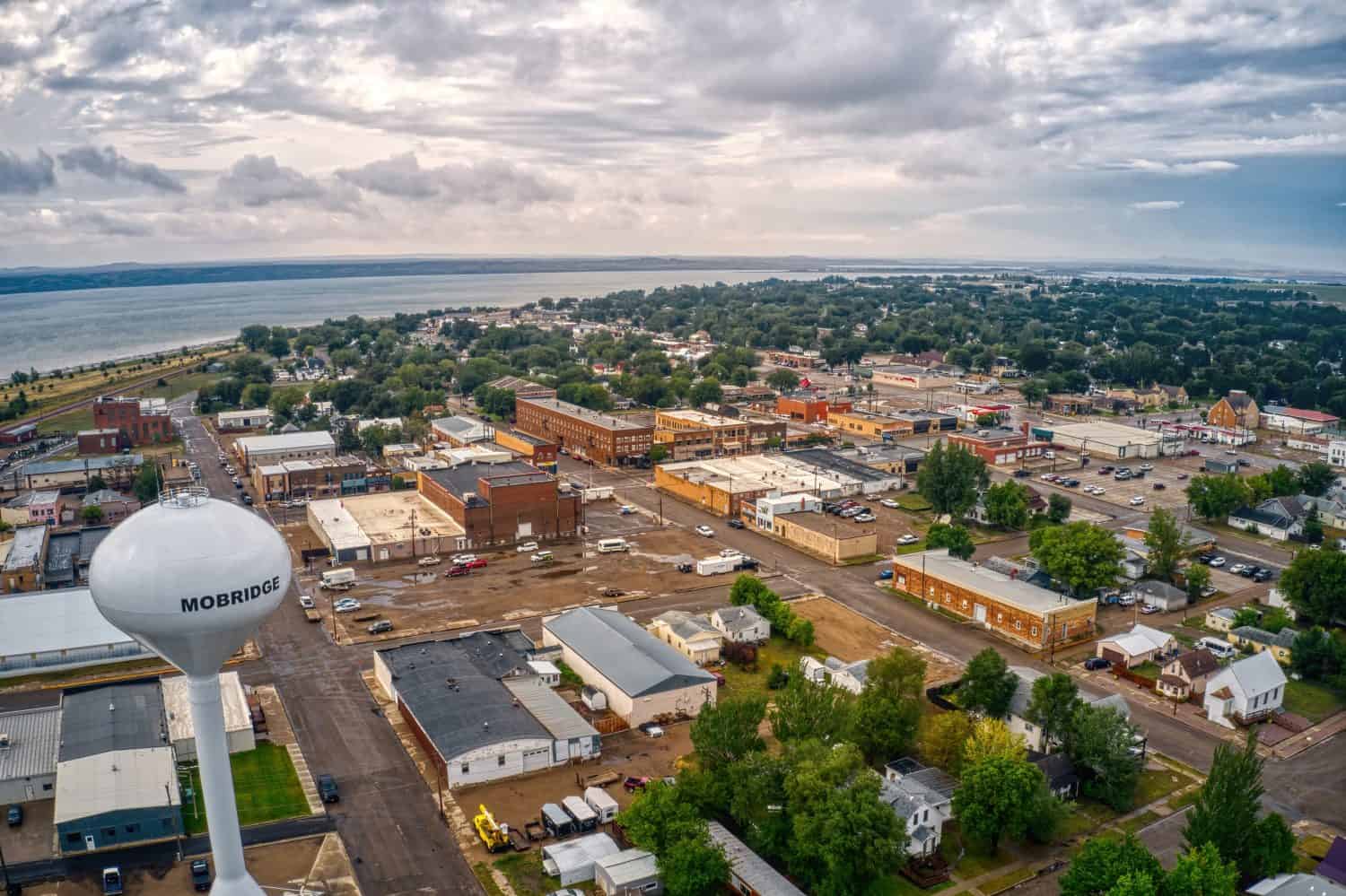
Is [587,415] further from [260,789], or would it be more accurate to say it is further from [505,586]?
[260,789]

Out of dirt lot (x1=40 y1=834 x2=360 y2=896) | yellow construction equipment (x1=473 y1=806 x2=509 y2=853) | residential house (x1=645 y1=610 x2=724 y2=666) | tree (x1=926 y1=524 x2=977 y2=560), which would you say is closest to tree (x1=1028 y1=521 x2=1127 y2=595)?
tree (x1=926 y1=524 x2=977 y2=560)

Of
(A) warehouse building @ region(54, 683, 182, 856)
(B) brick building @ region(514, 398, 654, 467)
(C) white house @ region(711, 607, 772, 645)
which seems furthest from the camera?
(B) brick building @ region(514, 398, 654, 467)

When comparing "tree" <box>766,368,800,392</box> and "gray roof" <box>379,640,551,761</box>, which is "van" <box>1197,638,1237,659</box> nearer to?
"gray roof" <box>379,640,551,761</box>

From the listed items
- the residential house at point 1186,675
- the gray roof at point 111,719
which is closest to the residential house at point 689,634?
the residential house at point 1186,675

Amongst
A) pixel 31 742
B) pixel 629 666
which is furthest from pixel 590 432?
pixel 31 742

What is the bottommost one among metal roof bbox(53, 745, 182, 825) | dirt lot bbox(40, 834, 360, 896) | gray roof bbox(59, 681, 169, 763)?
dirt lot bbox(40, 834, 360, 896)

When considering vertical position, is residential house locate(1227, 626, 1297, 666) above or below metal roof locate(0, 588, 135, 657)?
above
